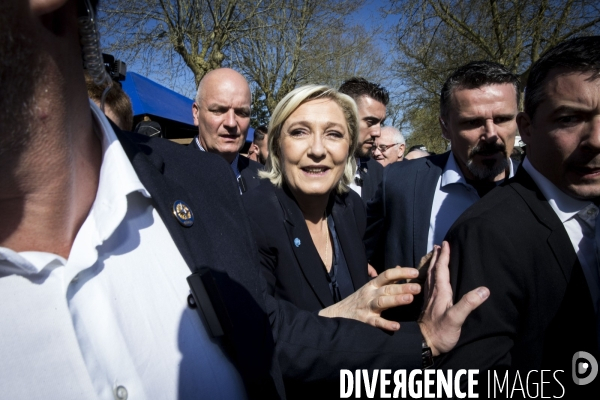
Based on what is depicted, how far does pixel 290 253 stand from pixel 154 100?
7443 mm

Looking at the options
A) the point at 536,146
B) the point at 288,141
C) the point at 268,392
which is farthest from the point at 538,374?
the point at 288,141

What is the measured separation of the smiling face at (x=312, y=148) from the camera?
2422mm

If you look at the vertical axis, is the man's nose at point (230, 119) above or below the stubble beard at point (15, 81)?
above

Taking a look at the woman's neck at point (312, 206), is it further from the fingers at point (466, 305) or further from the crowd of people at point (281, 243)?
the fingers at point (466, 305)

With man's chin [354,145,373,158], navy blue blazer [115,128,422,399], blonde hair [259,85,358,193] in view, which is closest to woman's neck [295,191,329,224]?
blonde hair [259,85,358,193]

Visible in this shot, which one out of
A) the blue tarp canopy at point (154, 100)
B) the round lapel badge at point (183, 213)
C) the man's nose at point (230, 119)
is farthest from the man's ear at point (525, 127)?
the blue tarp canopy at point (154, 100)

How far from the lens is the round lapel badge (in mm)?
1028

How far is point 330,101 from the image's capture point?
2.53 meters

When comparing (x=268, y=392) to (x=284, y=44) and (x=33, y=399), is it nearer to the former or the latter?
(x=33, y=399)

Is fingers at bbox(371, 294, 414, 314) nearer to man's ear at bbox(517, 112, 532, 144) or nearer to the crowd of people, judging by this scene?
the crowd of people

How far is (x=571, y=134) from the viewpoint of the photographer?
166 cm

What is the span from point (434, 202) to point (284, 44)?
52.1 feet

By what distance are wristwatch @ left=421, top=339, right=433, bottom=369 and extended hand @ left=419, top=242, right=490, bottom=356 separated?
0.06ft

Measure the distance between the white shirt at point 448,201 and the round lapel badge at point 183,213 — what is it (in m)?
1.92
